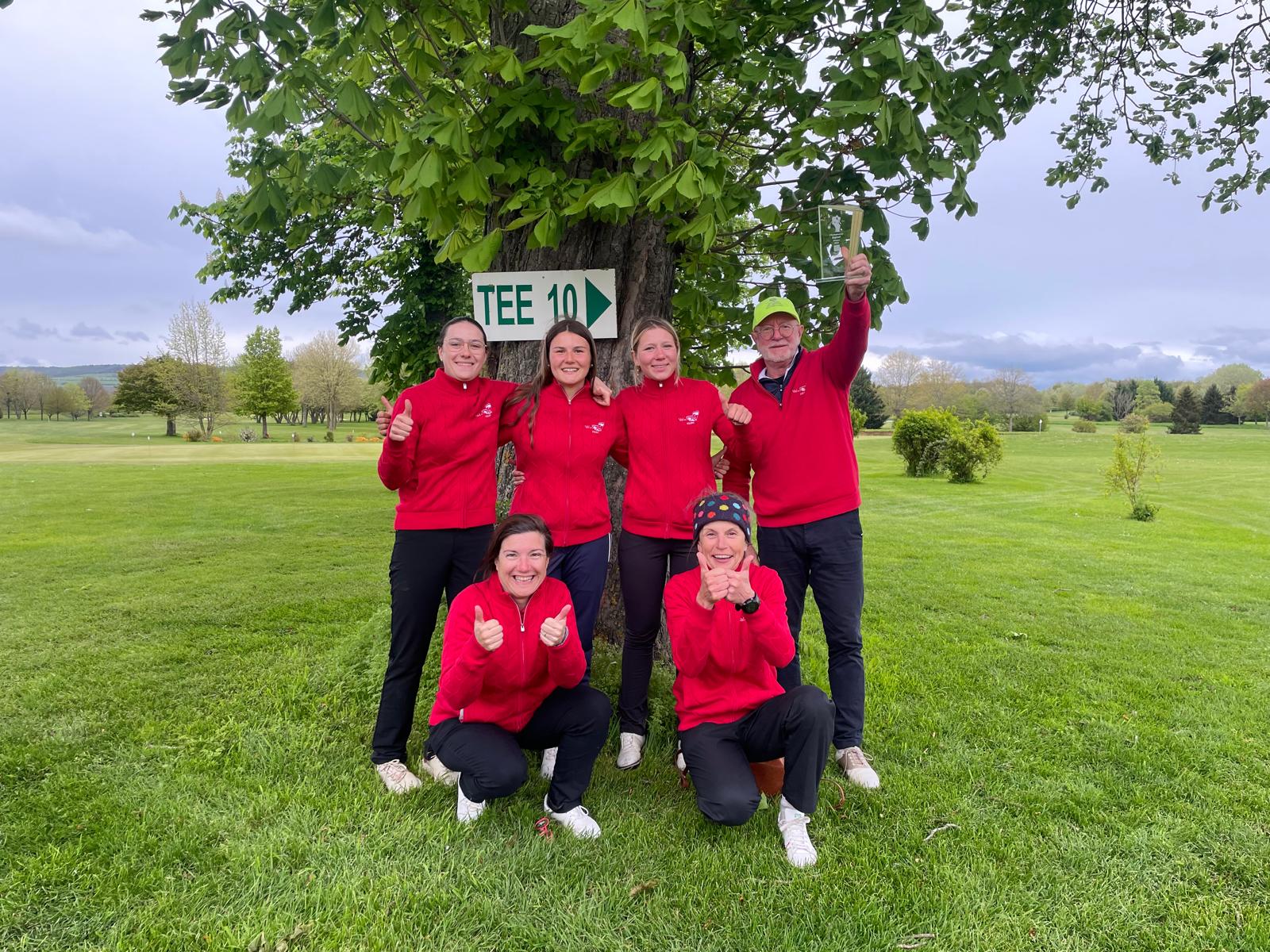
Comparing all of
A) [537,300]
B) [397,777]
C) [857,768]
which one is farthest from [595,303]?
[857,768]

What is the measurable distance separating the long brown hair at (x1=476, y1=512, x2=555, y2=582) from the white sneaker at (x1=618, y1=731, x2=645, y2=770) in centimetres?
109

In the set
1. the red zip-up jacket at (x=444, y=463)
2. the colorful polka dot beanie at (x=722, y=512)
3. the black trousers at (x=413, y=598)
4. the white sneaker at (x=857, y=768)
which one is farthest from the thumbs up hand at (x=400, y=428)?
the white sneaker at (x=857, y=768)

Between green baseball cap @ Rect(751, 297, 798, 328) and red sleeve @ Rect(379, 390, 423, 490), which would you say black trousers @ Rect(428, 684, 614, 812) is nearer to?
red sleeve @ Rect(379, 390, 423, 490)

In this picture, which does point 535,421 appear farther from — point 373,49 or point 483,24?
point 483,24

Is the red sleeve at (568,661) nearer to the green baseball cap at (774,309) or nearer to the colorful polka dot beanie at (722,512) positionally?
the colorful polka dot beanie at (722,512)

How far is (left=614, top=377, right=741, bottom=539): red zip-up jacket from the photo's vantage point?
3455mm

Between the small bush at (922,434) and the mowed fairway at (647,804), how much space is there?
545 inches

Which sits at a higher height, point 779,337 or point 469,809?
point 779,337

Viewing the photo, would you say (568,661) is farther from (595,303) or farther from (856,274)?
(595,303)

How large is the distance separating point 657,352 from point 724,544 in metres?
1.01

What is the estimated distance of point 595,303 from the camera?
171 inches

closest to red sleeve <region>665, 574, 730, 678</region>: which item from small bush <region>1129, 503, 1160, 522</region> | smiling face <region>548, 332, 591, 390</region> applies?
smiling face <region>548, 332, 591, 390</region>

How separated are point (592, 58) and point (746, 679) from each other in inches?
112

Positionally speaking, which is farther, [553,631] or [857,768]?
[857,768]
